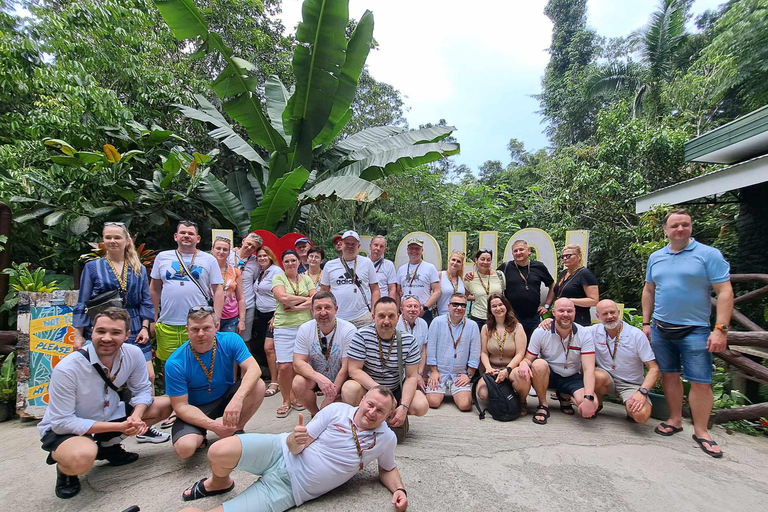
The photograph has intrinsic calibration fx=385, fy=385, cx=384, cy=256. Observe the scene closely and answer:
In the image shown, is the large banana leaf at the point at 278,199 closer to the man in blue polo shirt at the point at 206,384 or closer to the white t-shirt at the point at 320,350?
the white t-shirt at the point at 320,350

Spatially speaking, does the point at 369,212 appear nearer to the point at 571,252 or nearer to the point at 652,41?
the point at 571,252

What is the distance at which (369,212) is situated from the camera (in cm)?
1007

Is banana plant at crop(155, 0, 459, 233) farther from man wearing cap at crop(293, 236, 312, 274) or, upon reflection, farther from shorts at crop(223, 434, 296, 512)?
shorts at crop(223, 434, 296, 512)

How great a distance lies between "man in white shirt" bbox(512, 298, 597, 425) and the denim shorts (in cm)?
55

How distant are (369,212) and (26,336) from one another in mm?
7265

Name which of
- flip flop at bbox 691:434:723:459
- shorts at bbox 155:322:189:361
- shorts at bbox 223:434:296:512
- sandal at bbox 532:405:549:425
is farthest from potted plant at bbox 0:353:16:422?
flip flop at bbox 691:434:723:459

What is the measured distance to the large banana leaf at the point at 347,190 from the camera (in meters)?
5.38

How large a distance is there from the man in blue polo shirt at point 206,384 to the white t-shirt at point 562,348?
8.47 feet

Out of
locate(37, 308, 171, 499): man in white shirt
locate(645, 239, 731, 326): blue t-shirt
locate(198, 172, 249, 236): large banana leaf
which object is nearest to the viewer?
locate(37, 308, 171, 499): man in white shirt

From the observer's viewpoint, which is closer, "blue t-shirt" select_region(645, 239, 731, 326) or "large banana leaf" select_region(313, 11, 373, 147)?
"blue t-shirt" select_region(645, 239, 731, 326)

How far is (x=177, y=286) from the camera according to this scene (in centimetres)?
335

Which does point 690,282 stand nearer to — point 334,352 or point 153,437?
point 334,352

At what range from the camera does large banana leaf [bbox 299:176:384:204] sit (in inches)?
212

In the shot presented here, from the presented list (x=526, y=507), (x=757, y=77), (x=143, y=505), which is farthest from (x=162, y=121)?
(x=757, y=77)
